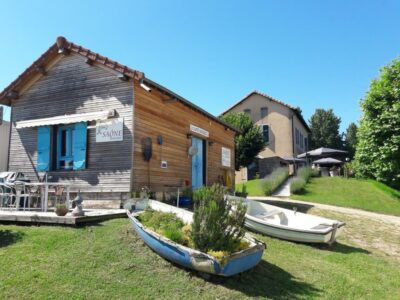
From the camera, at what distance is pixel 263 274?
6223mm

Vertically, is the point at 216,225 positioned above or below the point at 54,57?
below

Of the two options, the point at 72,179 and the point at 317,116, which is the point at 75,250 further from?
the point at 317,116

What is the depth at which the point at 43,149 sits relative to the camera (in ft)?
39.7

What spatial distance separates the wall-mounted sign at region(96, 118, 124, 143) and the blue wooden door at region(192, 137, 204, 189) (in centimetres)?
455

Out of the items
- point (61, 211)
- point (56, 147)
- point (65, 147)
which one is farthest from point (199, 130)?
point (61, 211)

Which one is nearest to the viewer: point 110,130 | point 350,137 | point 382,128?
point 110,130

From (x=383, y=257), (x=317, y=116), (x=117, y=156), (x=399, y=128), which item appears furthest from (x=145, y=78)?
(x=317, y=116)

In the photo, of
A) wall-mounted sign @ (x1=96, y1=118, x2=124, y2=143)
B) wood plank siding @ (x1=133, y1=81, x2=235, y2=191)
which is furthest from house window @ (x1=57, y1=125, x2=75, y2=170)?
wood plank siding @ (x1=133, y1=81, x2=235, y2=191)

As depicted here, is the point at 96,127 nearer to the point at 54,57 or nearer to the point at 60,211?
the point at 54,57

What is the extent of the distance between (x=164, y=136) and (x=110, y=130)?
208 cm

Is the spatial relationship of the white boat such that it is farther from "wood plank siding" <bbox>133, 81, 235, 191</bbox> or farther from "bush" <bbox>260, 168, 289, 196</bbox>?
"bush" <bbox>260, 168, 289, 196</bbox>

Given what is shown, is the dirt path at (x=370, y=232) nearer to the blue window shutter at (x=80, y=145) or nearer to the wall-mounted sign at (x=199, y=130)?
the wall-mounted sign at (x=199, y=130)

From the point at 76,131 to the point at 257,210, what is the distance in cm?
645

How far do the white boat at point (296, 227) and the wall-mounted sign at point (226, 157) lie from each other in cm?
684
